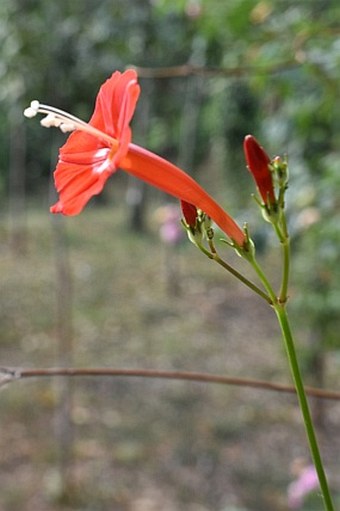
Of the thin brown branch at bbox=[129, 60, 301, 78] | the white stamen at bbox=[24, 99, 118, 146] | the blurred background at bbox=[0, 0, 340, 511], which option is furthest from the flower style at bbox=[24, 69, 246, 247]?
the blurred background at bbox=[0, 0, 340, 511]

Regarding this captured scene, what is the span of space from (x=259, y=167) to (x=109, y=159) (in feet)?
0.36

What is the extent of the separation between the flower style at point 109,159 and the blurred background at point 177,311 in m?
0.52

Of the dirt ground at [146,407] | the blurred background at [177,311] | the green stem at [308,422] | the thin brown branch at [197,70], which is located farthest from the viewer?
the dirt ground at [146,407]

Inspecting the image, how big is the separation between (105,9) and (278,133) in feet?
9.20

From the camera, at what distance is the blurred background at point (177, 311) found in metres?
1.51

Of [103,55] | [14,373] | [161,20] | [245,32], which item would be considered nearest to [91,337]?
[103,55]

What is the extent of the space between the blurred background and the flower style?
0.52m

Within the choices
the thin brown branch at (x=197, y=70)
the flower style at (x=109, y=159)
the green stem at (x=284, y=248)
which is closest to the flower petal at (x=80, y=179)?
the flower style at (x=109, y=159)

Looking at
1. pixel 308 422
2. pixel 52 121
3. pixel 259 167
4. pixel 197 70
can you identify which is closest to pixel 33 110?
pixel 52 121

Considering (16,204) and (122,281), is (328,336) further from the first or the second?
(16,204)

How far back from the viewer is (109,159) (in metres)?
0.36

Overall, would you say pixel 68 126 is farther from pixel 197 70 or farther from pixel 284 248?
→ pixel 197 70

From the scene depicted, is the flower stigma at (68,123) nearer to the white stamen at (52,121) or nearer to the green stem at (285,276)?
the white stamen at (52,121)

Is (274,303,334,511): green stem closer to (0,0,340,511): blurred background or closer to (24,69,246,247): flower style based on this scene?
(24,69,246,247): flower style
